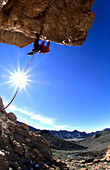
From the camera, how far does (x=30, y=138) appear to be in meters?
10.2

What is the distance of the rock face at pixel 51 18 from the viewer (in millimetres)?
5867

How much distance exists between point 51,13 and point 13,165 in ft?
27.0

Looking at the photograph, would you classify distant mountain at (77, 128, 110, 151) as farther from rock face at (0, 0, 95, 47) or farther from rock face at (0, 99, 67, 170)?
rock face at (0, 0, 95, 47)

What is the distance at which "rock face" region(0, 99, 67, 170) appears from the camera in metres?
5.76

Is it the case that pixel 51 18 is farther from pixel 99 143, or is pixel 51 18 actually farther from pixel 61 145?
pixel 99 143

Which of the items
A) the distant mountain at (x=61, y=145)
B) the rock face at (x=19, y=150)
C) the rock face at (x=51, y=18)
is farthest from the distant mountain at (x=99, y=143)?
the rock face at (x=51, y=18)

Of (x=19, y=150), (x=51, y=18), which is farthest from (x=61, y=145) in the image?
(x=51, y=18)

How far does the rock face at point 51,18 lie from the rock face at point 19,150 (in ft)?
21.3

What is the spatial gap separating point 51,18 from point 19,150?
8.36 meters

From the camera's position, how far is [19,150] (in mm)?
7352

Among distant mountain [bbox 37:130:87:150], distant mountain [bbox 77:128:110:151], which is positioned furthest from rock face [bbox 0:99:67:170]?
distant mountain [bbox 77:128:110:151]

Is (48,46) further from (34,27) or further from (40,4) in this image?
(40,4)

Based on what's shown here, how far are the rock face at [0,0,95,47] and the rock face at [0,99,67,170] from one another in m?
6.49

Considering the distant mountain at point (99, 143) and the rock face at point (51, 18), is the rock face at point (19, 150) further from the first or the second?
the distant mountain at point (99, 143)
